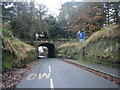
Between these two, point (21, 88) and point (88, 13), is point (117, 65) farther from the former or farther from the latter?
point (88, 13)

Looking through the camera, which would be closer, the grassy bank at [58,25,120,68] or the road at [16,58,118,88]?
the road at [16,58,118,88]

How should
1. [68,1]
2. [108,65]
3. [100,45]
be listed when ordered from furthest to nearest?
[68,1], [100,45], [108,65]

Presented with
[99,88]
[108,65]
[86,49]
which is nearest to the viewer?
[99,88]

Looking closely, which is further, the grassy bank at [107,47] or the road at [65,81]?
the grassy bank at [107,47]

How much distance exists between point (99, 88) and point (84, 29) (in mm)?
22299

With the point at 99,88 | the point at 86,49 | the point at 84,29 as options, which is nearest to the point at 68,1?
the point at 84,29

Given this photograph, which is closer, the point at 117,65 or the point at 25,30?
the point at 117,65

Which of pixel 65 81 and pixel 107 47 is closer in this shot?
pixel 65 81

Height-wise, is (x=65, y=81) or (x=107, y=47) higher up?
(x=107, y=47)

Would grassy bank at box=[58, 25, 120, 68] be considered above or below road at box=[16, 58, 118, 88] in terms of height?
above

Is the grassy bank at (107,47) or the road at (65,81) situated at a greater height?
the grassy bank at (107,47)

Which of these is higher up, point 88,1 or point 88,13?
point 88,1

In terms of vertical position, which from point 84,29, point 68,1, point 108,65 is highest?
point 68,1

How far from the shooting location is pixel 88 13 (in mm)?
22094
